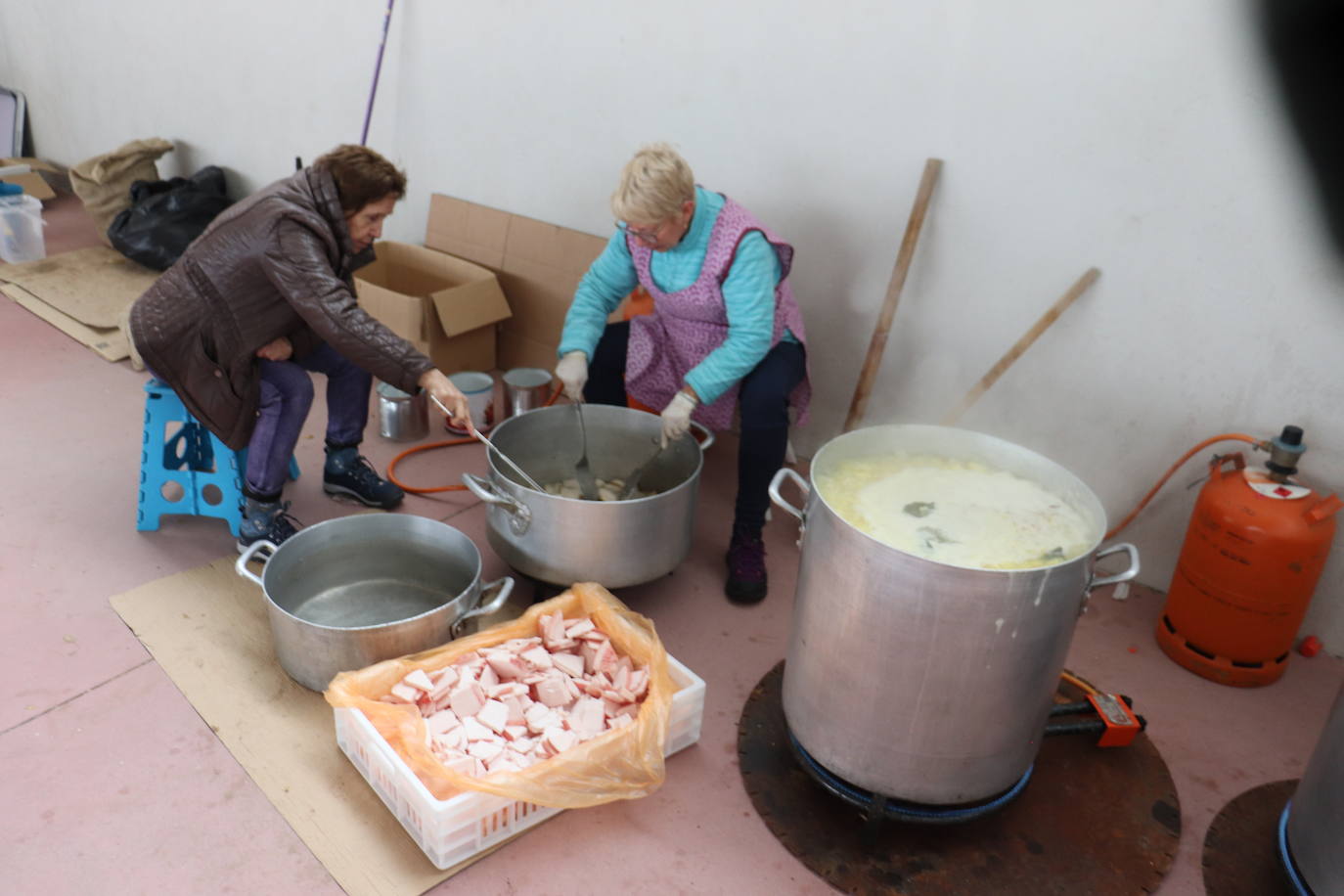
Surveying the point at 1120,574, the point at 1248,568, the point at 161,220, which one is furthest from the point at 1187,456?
the point at 161,220

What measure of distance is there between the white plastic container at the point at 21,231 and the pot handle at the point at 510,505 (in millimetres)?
3451

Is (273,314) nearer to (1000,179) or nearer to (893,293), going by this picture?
(893,293)

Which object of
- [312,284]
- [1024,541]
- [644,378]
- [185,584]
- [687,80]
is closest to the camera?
[1024,541]

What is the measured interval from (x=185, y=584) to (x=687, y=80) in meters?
1.98

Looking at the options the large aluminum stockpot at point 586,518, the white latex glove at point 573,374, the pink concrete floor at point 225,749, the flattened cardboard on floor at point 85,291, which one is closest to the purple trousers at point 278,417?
the pink concrete floor at point 225,749

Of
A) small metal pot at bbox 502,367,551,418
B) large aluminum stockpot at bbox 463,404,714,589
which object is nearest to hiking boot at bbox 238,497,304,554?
large aluminum stockpot at bbox 463,404,714,589

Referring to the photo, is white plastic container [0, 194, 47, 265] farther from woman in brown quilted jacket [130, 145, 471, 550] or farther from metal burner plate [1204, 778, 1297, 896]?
metal burner plate [1204, 778, 1297, 896]

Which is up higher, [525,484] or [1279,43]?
[1279,43]

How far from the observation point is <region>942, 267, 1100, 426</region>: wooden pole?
242 centimetres

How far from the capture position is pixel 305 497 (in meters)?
2.81

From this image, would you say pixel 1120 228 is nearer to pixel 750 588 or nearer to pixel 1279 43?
pixel 1279 43

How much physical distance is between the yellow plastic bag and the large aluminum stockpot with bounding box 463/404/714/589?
230mm

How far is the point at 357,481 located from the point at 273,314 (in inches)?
24.3

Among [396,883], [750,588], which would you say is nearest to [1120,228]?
[750,588]
